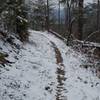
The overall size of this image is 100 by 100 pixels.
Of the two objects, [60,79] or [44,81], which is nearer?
[44,81]

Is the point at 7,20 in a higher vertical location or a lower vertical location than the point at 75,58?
higher

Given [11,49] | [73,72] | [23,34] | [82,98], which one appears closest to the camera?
[82,98]

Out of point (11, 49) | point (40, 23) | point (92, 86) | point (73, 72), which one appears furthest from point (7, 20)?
point (40, 23)

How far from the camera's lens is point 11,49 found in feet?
49.0

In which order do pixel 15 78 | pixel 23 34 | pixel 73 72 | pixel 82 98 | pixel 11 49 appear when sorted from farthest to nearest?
pixel 23 34, pixel 11 49, pixel 73 72, pixel 15 78, pixel 82 98

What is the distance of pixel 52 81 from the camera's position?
36.5 feet

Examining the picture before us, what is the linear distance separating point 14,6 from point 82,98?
33.5ft

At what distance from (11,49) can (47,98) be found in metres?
6.49

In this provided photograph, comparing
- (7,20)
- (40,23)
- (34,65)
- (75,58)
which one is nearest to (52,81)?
(34,65)

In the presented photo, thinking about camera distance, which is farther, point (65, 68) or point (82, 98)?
point (65, 68)

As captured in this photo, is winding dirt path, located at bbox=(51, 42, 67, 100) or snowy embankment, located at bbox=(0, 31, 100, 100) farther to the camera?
winding dirt path, located at bbox=(51, 42, 67, 100)

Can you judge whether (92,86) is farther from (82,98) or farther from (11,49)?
(11,49)

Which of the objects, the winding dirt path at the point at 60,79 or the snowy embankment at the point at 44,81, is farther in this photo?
the winding dirt path at the point at 60,79

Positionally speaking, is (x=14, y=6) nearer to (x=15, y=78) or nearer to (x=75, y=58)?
(x=75, y=58)
